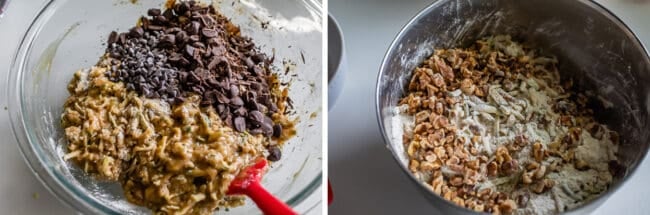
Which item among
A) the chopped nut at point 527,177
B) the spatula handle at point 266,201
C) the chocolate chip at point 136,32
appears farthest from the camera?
the chocolate chip at point 136,32

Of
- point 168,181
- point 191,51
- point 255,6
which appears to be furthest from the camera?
point 255,6

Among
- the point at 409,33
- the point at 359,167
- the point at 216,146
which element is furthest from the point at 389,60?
the point at 216,146

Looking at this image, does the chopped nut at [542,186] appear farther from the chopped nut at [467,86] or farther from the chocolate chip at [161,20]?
the chocolate chip at [161,20]

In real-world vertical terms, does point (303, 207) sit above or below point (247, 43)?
below

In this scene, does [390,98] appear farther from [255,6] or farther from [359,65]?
[255,6]

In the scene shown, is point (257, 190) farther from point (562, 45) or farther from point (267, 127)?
point (562, 45)

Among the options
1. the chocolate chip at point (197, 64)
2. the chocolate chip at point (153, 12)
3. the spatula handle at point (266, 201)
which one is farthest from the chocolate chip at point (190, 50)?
the spatula handle at point (266, 201)

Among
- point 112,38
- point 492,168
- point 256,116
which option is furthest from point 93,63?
point 492,168
